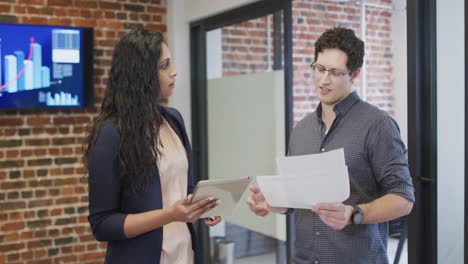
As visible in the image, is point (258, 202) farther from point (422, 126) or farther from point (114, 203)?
point (422, 126)

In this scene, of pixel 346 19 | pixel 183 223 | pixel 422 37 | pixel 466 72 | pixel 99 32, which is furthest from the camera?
pixel 346 19

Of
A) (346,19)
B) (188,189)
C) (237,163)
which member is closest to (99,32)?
(237,163)

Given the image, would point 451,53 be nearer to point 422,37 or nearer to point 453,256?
point 422,37

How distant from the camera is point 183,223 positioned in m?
1.82

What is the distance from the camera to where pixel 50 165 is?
389 centimetres

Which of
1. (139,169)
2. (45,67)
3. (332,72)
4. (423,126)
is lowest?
(139,169)

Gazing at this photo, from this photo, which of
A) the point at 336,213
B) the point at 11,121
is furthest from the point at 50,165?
the point at 336,213

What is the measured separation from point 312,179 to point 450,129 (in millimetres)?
871

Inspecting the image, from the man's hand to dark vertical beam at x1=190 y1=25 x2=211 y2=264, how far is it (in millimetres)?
2609

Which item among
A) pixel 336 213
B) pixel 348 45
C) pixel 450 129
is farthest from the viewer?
pixel 450 129

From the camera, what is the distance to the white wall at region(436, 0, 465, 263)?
2.10 meters

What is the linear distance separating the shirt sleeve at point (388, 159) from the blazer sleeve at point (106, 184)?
2.53ft

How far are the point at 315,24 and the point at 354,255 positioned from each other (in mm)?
2837

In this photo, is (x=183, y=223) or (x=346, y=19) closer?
(x=183, y=223)
